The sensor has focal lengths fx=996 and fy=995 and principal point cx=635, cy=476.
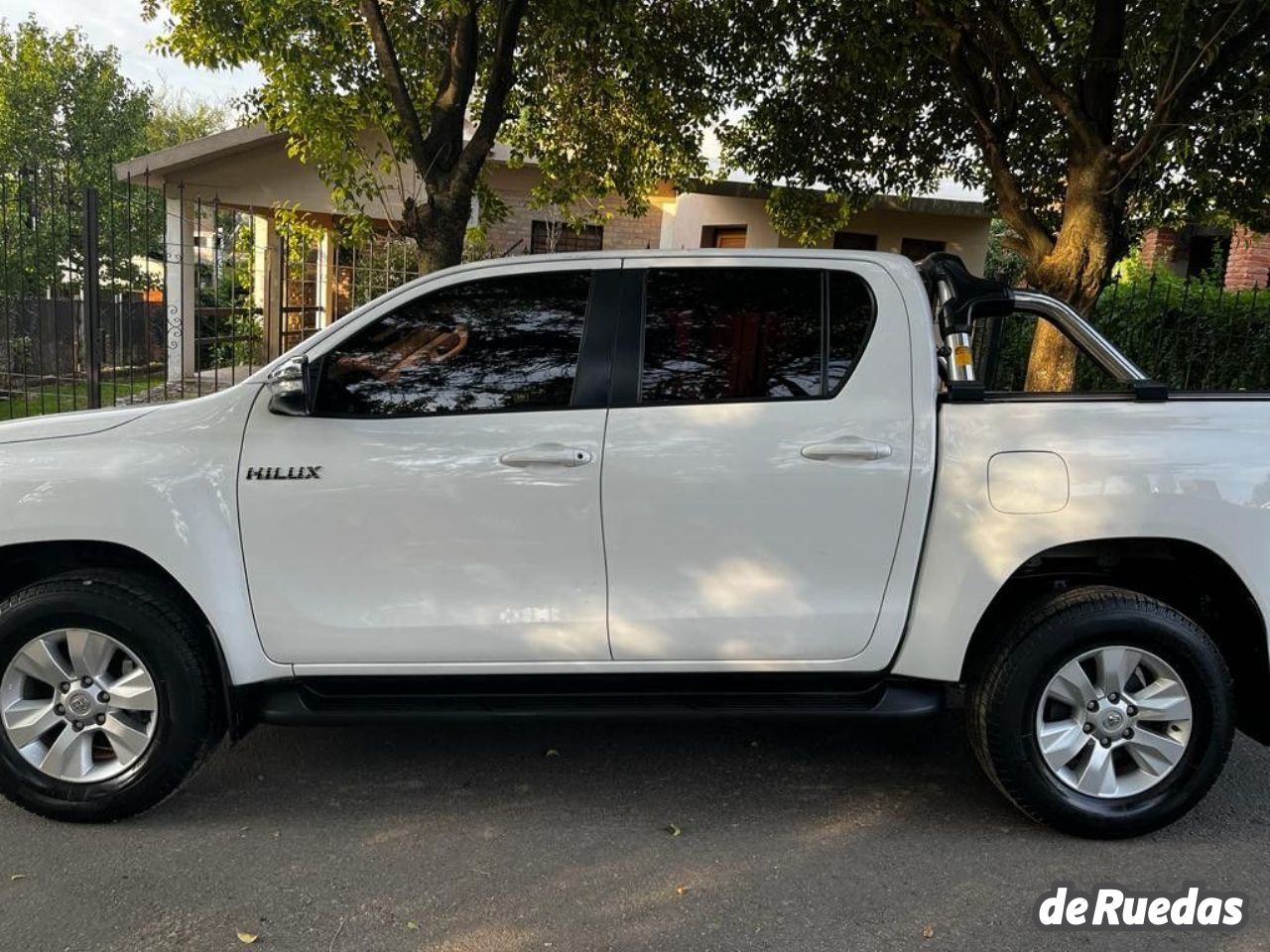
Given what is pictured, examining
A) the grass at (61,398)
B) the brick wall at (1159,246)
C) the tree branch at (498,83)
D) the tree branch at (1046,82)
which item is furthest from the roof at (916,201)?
the grass at (61,398)

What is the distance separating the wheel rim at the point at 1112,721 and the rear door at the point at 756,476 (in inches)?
27.7

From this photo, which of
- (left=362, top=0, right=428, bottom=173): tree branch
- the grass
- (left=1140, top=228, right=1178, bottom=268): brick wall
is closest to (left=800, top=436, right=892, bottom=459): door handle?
(left=362, top=0, right=428, bottom=173): tree branch

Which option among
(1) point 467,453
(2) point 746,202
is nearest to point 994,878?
(1) point 467,453

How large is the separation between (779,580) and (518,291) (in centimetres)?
137

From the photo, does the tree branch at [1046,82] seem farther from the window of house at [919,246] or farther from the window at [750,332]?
the window of house at [919,246]

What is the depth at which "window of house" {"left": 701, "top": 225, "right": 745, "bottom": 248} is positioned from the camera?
14.1m

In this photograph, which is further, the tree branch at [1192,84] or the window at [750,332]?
the tree branch at [1192,84]

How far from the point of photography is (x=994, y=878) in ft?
10.4

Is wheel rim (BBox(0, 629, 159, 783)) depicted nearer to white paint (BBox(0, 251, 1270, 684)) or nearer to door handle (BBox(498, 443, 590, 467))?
white paint (BBox(0, 251, 1270, 684))

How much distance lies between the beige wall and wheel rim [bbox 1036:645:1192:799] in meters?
10.9

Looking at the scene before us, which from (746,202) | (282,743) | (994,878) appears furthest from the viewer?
(746,202)

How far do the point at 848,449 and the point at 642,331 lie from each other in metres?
0.82

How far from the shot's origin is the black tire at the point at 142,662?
3297 mm

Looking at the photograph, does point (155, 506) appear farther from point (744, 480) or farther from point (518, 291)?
point (744, 480)
